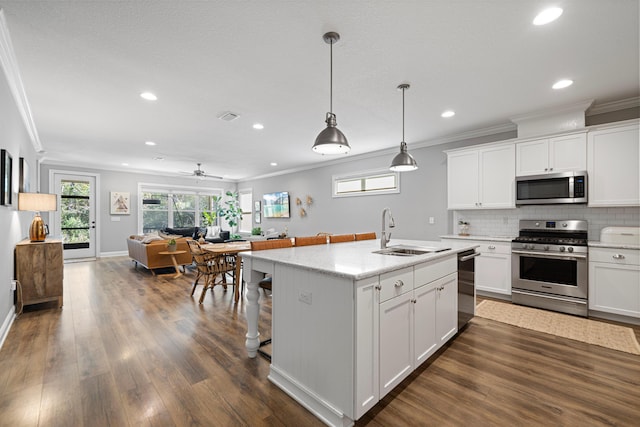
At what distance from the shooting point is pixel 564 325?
315 centimetres

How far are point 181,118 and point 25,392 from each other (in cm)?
330

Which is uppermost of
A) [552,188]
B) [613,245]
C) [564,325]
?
[552,188]

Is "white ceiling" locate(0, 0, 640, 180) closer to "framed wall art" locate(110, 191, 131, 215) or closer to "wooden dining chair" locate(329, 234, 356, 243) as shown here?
"wooden dining chair" locate(329, 234, 356, 243)

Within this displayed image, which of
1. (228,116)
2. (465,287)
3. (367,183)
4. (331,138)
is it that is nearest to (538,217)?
(465,287)

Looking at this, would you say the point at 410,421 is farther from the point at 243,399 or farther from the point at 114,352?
the point at 114,352

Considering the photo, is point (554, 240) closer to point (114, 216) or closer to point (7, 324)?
point (7, 324)

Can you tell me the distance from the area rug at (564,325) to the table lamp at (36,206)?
18.8ft

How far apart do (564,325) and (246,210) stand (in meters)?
9.15

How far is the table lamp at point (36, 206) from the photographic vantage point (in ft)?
12.0

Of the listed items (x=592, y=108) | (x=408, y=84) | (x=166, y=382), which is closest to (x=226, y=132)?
(x=408, y=84)

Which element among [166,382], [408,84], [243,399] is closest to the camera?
[243,399]

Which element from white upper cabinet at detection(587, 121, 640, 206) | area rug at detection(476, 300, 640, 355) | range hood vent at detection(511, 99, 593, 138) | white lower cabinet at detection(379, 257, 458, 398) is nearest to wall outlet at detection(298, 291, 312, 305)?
white lower cabinet at detection(379, 257, 458, 398)

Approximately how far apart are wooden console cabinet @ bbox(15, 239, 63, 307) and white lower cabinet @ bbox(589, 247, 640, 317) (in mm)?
6584

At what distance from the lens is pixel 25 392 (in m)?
1.96
